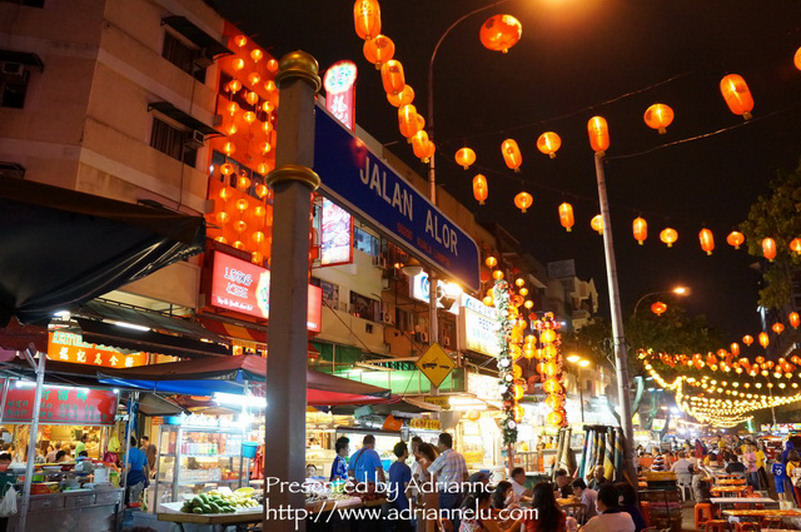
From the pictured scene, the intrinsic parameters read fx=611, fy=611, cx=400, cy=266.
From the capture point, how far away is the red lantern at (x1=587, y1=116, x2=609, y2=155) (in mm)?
13086

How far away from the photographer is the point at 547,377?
24812mm

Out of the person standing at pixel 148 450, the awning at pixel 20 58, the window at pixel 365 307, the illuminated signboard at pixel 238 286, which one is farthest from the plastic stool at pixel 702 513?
the awning at pixel 20 58

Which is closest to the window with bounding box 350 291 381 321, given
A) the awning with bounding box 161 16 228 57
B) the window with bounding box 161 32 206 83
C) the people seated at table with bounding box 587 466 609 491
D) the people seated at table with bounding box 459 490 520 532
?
the window with bounding box 161 32 206 83

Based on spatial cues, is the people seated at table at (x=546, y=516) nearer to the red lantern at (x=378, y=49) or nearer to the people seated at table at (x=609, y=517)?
the people seated at table at (x=609, y=517)

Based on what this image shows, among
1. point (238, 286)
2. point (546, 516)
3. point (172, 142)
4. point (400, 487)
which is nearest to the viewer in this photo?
point (546, 516)

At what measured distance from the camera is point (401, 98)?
12.4 m

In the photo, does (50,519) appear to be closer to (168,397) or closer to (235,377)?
(235,377)

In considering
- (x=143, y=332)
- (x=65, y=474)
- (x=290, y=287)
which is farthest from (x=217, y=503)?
(x=290, y=287)

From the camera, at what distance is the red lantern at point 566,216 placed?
17562 mm

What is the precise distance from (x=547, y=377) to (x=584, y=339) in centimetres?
1855

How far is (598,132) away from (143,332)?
11.4 m

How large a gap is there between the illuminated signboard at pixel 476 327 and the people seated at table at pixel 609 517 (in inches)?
553

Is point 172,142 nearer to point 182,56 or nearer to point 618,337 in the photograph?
point 182,56

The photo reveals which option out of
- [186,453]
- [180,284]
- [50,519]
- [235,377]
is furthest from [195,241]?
[180,284]
